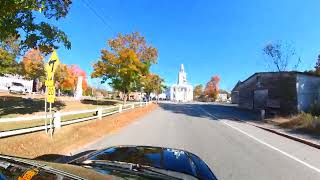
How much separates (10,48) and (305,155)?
41558 mm

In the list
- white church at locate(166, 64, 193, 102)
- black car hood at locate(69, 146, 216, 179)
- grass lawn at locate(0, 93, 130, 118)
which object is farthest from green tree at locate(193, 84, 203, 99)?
black car hood at locate(69, 146, 216, 179)

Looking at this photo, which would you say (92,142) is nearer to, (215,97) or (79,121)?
(79,121)

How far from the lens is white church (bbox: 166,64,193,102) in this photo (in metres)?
177

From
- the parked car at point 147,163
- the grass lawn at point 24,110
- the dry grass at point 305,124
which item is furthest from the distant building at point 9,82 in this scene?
the parked car at point 147,163

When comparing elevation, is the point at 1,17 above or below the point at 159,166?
above

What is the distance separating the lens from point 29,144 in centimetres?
1201

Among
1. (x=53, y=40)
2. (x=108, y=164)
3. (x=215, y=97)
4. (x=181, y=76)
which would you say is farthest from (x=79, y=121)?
(x=181, y=76)

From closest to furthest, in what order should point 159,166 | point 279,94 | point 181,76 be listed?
1. point 159,166
2. point 279,94
3. point 181,76

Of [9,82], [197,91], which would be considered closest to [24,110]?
[9,82]

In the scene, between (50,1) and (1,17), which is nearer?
(1,17)

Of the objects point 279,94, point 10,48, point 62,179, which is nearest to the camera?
point 62,179

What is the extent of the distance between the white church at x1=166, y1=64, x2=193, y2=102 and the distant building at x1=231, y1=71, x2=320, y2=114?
125 meters

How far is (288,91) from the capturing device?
41.9 meters

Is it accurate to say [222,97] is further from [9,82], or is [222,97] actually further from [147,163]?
[147,163]
